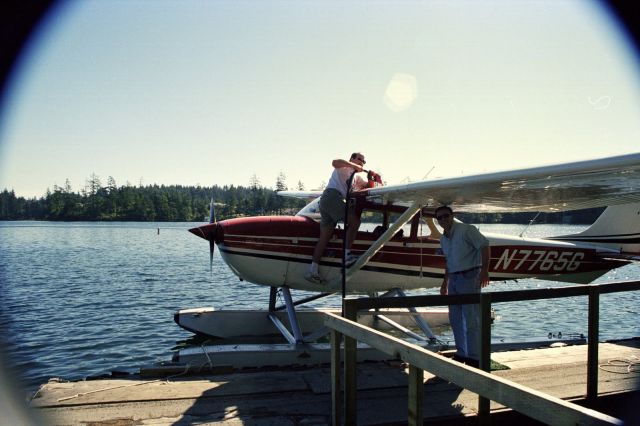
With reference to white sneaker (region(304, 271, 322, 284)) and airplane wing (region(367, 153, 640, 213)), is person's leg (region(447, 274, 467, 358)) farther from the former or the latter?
white sneaker (region(304, 271, 322, 284))

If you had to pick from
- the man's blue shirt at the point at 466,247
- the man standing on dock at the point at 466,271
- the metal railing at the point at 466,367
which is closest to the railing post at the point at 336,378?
the metal railing at the point at 466,367

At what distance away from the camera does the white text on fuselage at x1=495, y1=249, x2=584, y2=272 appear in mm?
7695

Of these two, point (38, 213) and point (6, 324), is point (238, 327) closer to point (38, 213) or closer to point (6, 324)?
point (6, 324)

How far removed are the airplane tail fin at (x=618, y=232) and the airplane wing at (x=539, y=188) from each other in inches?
159

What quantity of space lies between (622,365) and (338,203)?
3.67m

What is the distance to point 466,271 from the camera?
4.62 m

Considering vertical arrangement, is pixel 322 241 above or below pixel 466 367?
above

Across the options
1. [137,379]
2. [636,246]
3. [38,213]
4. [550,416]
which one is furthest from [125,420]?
[38,213]

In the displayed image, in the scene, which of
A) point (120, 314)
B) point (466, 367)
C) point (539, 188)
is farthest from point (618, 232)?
point (120, 314)

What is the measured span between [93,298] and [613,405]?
1345cm

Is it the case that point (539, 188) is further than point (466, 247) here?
No

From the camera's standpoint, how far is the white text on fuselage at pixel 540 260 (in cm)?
770

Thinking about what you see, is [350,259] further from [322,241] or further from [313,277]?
[313,277]

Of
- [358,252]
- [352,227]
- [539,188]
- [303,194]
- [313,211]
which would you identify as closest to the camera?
[539,188]
